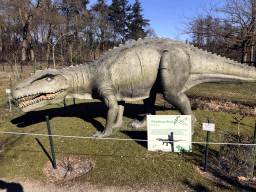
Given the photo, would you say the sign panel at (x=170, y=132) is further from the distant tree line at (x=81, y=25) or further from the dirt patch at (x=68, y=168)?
the distant tree line at (x=81, y=25)

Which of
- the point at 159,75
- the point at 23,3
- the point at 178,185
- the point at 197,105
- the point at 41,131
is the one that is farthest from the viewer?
the point at 23,3

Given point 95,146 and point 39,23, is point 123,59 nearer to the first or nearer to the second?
point 95,146

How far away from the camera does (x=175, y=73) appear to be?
13.4ft

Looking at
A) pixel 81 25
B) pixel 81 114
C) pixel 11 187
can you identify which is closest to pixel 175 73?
Result: pixel 11 187

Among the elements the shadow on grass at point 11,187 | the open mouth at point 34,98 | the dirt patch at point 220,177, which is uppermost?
the open mouth at point 34,98

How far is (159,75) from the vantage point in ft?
13.6

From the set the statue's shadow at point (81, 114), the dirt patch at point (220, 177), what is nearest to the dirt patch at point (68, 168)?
the statue's shadow at point (81, 114)

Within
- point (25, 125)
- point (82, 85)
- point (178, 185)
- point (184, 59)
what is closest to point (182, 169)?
point (178, 185)

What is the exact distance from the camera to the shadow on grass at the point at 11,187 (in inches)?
116

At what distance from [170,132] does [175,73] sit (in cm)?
131

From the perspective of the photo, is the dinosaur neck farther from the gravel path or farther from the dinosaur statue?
the gravel path

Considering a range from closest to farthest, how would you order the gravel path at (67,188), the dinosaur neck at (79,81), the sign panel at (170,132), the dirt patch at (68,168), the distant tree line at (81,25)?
the gravel path at (67,188) < the dirt patch at (68,168) < the sign panel at (170,132) < the dinosaur neck at (79,81) < the distant tree line at (81,25)

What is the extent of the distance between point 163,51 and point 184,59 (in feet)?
1.67

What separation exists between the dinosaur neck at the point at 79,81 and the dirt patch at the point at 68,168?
1599mm
